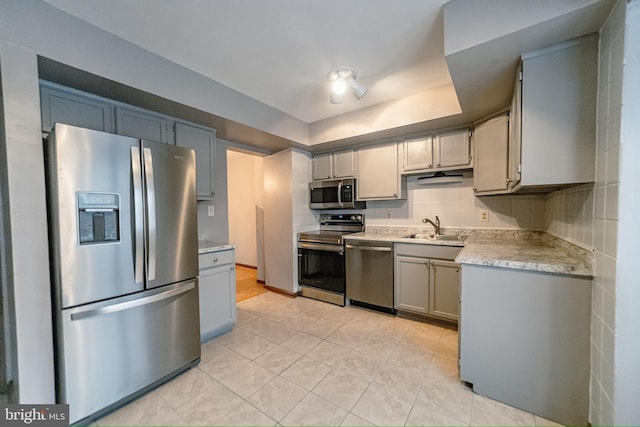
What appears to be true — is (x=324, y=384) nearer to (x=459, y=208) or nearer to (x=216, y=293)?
(x=216, y=293)

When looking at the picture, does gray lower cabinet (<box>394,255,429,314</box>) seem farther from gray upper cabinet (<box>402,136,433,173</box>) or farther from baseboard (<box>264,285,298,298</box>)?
baseboard (<box>264,285,298,298</box>)

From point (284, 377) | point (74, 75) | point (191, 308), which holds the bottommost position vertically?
point (284, 377)

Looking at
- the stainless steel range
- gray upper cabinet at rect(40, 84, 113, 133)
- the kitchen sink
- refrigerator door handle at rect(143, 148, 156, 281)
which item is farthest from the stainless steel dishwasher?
gray upper cabinet at rect(40, 84, 113, 133)

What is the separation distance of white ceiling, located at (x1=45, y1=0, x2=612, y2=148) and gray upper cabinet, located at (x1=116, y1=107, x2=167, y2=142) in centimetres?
55

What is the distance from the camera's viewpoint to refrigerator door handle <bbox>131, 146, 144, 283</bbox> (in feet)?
5.14

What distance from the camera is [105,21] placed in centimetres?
155

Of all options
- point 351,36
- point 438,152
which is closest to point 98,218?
point 351,36

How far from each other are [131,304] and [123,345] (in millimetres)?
258

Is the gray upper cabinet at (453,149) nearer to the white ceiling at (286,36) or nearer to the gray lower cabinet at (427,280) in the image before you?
the white ceiling at (286,36)

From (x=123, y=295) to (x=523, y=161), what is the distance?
2648 mm

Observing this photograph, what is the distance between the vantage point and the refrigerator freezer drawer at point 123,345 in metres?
1.37

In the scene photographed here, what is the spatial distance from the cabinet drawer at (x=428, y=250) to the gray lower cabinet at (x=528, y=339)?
2.77 feet

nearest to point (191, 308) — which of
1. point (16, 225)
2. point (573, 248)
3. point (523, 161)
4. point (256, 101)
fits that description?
point (16, 225)

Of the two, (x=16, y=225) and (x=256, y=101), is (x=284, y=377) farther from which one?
(x=256, y=101)
